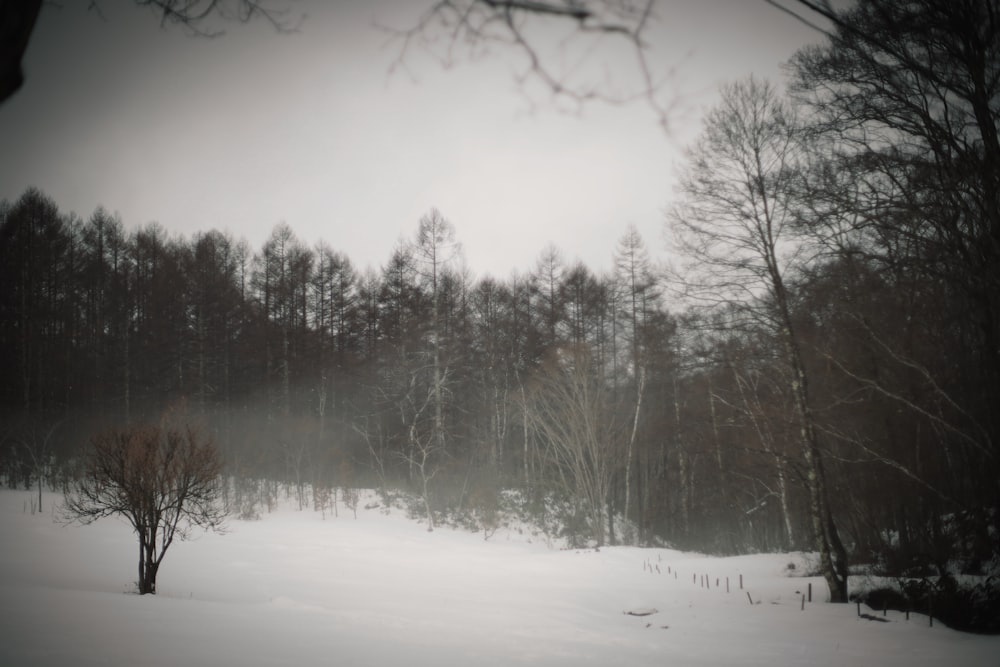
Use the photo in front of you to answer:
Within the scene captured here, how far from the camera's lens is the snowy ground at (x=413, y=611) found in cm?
592

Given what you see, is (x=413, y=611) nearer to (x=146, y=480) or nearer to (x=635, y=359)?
(x=146, y=480)

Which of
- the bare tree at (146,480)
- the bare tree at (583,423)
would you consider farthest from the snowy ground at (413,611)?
the bare tree at (583,423)

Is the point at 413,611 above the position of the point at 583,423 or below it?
below

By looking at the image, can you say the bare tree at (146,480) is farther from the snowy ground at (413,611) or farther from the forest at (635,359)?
the forest at (635,359)

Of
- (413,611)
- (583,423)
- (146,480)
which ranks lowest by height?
(413,611)

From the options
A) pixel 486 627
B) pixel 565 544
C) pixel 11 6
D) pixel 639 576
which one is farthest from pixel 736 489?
pixel 11 6

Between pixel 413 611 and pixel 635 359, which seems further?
pixel 635 359

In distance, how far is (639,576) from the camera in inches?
531

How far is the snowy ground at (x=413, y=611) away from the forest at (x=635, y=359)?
233 cm

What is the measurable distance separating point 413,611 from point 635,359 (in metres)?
17.6

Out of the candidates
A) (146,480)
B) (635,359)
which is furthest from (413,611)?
(635,359)

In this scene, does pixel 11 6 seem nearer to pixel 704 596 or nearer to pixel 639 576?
pixel 704 596

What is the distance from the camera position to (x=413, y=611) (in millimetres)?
9023

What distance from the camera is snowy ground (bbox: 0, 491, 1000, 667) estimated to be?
19.4ft
